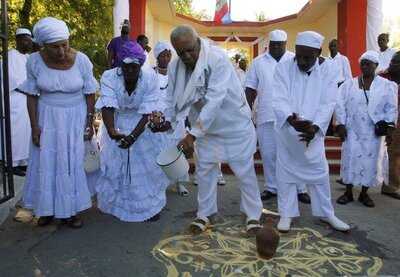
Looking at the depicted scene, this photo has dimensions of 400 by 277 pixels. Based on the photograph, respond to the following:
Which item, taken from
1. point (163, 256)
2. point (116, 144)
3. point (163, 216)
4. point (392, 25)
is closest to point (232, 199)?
point (163, 216)

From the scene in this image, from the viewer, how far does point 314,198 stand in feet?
16.4

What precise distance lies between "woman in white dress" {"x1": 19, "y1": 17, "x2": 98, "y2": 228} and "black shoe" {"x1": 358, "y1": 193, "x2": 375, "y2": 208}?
3447mm

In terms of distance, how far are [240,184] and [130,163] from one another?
4.11 ft

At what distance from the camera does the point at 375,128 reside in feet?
20.0

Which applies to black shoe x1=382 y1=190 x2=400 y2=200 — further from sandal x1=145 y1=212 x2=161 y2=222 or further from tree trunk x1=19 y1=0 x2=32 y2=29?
tree trunk x1=19 y1=0 x2=32 y2=29

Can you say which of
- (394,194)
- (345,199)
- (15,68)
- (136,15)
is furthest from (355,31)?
(15,68)

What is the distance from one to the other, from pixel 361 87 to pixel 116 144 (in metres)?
3.14

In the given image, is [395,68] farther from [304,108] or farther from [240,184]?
[240,184]

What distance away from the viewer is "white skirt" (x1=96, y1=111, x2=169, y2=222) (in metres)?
5.27

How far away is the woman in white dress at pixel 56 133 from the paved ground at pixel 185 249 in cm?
34

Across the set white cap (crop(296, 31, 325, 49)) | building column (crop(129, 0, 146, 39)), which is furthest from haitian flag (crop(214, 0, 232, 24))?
white cap (crop(296, 31, 325, 49))

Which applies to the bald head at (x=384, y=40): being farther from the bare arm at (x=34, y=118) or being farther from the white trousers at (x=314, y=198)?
the bare arm at (x=34, y=118)

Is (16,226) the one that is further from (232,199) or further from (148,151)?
(232,199)

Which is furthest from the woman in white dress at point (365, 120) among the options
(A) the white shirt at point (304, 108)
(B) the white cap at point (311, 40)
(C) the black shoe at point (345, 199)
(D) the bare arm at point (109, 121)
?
(D) the bare arm at point (109, 121)
